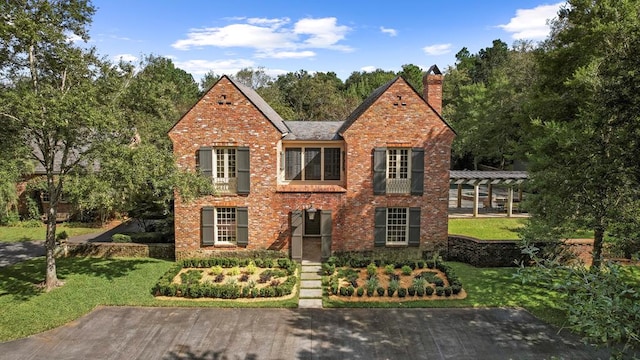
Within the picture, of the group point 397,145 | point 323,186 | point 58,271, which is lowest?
point 58,271

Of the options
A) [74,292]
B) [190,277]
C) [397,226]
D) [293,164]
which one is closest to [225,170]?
[293,164]

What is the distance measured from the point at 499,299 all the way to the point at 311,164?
1182 centimetres

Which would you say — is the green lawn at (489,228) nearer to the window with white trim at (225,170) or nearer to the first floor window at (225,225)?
the first floor window at (225,225)

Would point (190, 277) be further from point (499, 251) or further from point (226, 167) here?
point (499, 251)

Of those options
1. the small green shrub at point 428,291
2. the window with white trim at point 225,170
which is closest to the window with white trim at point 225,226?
the window with white trim at point 225,170

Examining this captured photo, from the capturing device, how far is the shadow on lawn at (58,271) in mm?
17391

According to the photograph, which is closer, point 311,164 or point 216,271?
point 216,271

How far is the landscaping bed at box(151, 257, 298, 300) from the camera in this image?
666 inches

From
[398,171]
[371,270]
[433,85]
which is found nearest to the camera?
[371,270]

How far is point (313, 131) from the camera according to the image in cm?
2419

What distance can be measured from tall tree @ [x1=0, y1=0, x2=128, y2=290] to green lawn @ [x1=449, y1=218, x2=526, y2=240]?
1989 cm

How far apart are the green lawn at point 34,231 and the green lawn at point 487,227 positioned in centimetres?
2383

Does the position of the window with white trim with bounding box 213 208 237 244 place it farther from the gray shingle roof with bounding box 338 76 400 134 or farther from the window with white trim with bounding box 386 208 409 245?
the window with white trim with bounding box 386 208 409 245

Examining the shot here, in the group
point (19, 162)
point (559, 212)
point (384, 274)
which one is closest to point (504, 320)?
point (559, 212)
